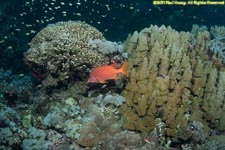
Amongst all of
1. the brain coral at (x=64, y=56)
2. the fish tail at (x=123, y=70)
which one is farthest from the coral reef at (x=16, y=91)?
the fish tail at (x=123, y=70)

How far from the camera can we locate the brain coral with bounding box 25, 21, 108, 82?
23.9ft

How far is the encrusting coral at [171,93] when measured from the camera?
6316mm

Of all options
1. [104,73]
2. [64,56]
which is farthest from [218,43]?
[64,56]

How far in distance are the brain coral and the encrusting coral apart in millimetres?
1166

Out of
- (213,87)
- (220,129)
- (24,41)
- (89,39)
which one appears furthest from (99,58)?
(24,41)

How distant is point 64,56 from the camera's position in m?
7.26

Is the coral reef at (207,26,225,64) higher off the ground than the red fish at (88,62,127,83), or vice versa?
the coral reef at (207,26,225,64)

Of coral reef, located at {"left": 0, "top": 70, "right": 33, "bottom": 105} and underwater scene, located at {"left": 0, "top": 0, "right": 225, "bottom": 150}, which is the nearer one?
underwater scene, located at {"left": 0, "top": 0, "right": 225, "bottom": 150}

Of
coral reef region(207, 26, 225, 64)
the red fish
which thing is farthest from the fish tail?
coral reef region(207, 26, 225, 64)

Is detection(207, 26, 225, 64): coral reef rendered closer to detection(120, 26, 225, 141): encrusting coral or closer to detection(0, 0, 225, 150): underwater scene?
detection(0, 0, 225, 150): underwater scene

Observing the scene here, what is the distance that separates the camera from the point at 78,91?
734cm

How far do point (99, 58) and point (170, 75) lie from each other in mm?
2069

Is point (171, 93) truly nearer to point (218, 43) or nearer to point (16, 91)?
point (218, 43)

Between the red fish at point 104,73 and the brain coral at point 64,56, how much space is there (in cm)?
58
